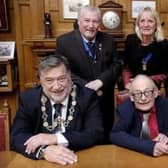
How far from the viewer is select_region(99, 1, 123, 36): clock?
3875mm

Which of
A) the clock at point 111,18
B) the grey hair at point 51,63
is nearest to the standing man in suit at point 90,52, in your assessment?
the grey hair at point 51,63

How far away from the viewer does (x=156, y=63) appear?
301 centimetres

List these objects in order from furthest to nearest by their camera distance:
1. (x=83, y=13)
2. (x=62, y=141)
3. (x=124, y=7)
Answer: (x=124, y=7), (x=83, y=13), (x=62, y=141)

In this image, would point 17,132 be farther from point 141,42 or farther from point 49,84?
point 141,42

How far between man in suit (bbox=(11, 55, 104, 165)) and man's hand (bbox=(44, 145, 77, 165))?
111 mm

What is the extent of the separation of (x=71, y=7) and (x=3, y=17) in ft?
2.57

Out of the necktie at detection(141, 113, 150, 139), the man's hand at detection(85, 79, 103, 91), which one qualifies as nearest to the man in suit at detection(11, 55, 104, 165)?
the necktie at detection(141, 113, 150, 139)

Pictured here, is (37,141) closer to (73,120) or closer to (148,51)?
(73,120)

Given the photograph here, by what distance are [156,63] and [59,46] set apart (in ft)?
2.75

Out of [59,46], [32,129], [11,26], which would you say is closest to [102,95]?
[59,46]

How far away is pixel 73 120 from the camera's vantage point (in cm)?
195

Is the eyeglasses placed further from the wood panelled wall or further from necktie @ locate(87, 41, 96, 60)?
the wood panelled wall

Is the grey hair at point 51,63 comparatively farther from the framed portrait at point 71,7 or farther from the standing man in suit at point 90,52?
the framed portrait at point 71,7

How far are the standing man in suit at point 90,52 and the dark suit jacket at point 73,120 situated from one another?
2.16ft
